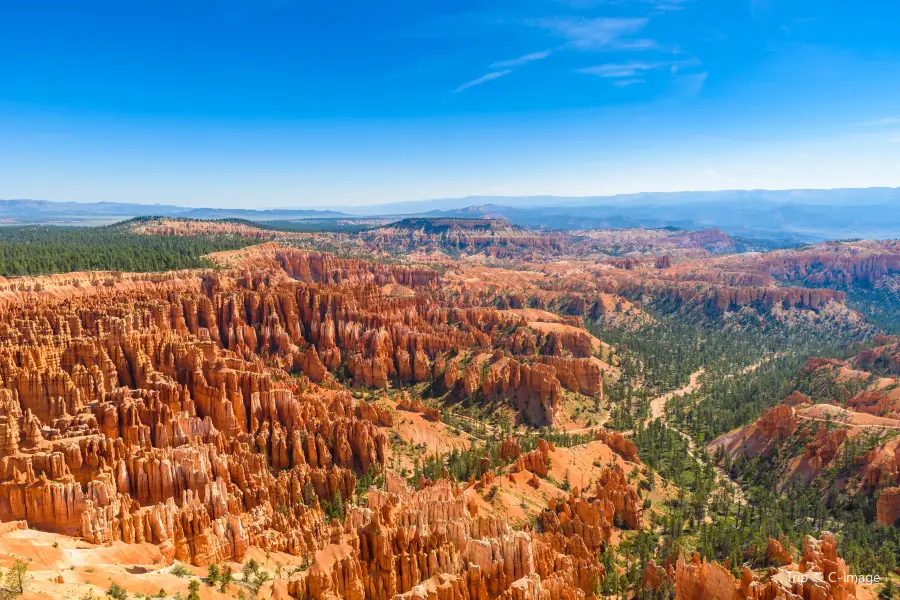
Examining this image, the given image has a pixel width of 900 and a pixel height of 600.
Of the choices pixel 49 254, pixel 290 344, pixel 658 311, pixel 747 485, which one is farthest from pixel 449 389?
pixel 658 311

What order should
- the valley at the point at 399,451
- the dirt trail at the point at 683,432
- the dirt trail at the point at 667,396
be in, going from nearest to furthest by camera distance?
the valley at the point at 399,451 → the dirt trail at the point at 683,432 → the dirt trail at the point at 667,396

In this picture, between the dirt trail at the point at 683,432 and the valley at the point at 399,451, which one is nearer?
the valley at the point at 399,451

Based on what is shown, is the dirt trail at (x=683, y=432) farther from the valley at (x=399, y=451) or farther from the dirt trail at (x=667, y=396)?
the valley at (x=399, y=451)

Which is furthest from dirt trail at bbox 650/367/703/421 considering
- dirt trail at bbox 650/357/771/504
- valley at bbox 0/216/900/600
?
valley at bbox 0/216/900/600

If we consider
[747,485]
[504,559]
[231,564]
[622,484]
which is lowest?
[747,485]

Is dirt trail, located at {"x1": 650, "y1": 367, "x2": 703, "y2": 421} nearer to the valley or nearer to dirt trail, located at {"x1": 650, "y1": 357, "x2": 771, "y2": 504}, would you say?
dirt trail, located at {"x1": 650, "y1": 357, "x2": 771, "y2": 504}

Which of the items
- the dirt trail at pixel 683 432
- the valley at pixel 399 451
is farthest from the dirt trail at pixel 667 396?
the valley at pixel 399 451

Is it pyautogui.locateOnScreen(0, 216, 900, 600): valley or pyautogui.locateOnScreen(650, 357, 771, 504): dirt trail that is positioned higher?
pyautogui.locateOnScreen(0, 216, 900, 600): valley

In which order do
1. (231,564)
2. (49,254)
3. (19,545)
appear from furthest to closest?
(49,254), (231,564), (19,545)

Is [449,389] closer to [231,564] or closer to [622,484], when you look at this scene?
[622,484]

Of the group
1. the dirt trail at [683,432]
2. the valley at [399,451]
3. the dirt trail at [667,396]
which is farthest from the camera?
the dirt trail at [667,396]

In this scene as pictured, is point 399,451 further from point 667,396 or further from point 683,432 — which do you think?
point 667,396
